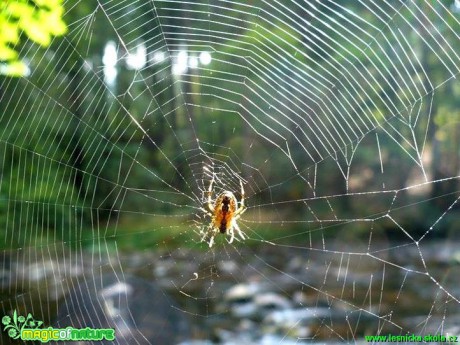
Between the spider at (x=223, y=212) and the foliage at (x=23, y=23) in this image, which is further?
the spider at (x=223, y=212)

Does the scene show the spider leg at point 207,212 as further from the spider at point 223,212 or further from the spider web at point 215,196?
the spider web at point 215,196

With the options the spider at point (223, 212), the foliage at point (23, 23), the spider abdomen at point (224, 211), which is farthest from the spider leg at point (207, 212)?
the foliage at point (23, 23)

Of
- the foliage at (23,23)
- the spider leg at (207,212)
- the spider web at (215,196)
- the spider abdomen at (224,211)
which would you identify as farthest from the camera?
the spider web at (215,196)

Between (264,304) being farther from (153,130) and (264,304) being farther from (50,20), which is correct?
(153,130)

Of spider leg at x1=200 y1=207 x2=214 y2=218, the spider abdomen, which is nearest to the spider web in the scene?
spider leg at x1=200 y1=207 x2=214 y2=218

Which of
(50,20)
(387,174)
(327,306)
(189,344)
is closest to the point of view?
(50,20)

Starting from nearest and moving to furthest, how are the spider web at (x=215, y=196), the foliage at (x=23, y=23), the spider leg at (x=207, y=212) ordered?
the foliage at (x=23, y=23) < the spider leg at (x=207, y=212) < the spider web at (x=215, y=196)

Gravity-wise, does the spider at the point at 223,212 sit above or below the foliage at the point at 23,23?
below

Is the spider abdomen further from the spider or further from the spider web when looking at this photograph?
the spider web

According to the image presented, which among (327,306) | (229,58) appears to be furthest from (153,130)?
(327,306)
